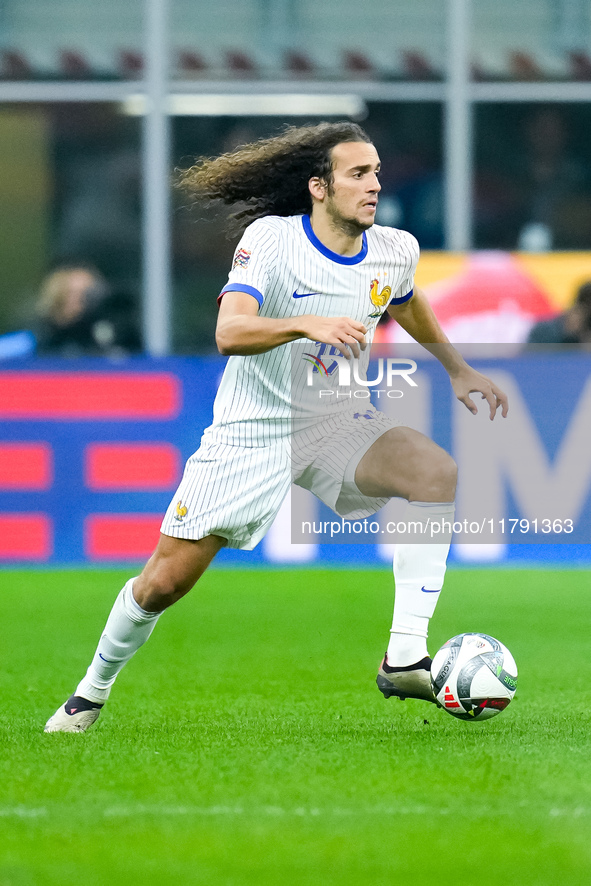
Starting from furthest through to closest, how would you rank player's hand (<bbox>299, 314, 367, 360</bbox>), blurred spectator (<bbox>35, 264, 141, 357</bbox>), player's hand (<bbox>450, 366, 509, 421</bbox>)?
blurred spectator (<bbox>35, 264, 141, 357</bbox>)
player's hand (<bbox>450, 366, 509, 421</bbox>)
player's hand (<bbox>299, 314, 367, 360</bbox>)

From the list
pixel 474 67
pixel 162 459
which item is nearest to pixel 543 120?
pixel 474 67

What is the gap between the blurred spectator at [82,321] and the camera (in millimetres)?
10102

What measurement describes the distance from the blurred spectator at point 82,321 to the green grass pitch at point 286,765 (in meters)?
3.31

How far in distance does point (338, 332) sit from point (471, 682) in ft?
3.78

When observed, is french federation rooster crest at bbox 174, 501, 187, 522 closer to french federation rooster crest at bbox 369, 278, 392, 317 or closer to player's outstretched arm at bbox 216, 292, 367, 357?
player's outstretched arm at bbox 216, 292, 367, 357

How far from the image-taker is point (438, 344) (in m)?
4.93

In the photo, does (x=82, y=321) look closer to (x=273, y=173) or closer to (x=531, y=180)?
(x=531, y=180)

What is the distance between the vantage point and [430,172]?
12156mm

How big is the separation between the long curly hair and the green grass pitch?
165cm

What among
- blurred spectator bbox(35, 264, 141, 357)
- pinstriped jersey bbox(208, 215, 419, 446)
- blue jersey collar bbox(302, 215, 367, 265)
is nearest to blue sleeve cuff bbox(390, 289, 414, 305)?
pinstriped jersey bbox(208, 215, 419, 446)

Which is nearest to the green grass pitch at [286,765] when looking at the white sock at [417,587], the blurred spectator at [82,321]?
the white sock at [417,587]

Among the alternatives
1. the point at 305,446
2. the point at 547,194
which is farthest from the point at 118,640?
the point at 547,194

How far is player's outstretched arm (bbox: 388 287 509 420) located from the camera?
15.8 ft

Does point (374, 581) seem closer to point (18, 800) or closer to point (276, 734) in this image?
point (276, 734)
